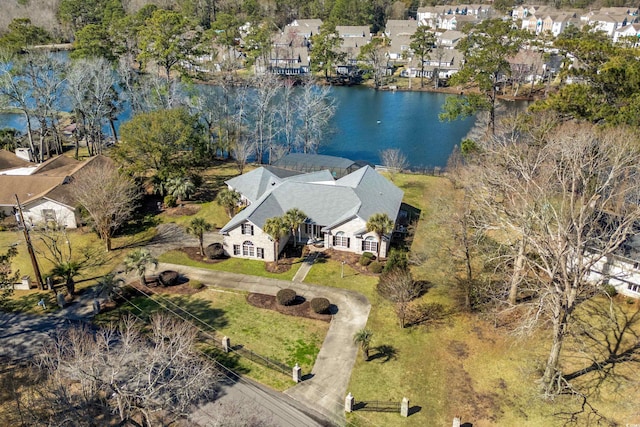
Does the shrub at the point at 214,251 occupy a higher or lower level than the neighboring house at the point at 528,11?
lower

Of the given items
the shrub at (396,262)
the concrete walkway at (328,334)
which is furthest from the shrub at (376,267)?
the concrete walkway at (328,334)

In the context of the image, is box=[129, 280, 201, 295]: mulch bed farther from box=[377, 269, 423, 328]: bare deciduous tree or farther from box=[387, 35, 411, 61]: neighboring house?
box=[387, 35, 411, 61]: neighboring house

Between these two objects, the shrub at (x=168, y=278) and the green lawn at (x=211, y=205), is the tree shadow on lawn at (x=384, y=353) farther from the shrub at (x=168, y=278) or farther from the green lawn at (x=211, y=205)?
the green lawn at (x=211, y=205)

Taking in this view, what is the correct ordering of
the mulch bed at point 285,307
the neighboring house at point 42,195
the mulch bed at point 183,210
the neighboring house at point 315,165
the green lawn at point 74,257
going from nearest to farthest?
the mulch bed at point 285,307
the green lawn at point 74,257
the neighboring house at point 42,195
the mulch bed at point 183,210
the neighboring house at point 315,165

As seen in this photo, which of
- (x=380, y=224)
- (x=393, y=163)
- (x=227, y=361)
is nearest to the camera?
(x=227, y=361)

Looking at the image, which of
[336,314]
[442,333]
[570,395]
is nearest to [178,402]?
[336,314]

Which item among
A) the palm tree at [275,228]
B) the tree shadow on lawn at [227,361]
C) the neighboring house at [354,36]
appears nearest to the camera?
the tree shadow on lawn at [227,361]

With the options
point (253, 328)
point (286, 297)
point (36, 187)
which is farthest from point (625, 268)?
point (36, 187)

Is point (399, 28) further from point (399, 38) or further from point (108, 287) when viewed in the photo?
point (108, 287)
